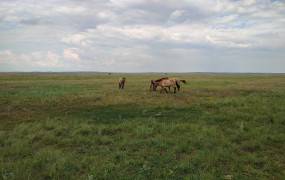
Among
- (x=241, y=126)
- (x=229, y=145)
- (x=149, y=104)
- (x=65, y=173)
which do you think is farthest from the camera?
(x=149, y=104)

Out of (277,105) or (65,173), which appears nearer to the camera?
(65,173)

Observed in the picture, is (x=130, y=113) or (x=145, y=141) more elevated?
(x=130, y=113)

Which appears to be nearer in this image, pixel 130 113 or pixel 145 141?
pixel 145 141

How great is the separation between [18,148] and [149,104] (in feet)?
30.8

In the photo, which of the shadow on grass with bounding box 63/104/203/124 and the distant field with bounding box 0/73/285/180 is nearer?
the distant field with bounding box 0/73/285/180

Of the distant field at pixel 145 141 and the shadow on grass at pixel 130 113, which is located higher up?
the shadow on grass at pixel 130 113

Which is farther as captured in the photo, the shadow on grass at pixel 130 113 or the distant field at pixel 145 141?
the shadow on grass at pixel 130 113

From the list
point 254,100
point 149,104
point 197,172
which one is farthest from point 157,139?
point 254,100

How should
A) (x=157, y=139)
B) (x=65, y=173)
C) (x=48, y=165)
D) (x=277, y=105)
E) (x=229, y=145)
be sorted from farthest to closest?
(x=277, y=105)
(x=157, y=139)
(x=229, y=145)
(x=48, y=165)
(x=65, y=173)

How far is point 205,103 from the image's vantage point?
1738cm

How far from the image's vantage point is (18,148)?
9.79 meters

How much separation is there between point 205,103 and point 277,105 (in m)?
4.01

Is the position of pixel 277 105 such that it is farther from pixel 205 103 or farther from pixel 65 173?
pixel 65 173

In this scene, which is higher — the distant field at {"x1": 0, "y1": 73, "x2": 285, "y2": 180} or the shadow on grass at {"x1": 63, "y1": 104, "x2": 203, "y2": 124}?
the shadow on grass at {"x1": 63, "y1": 104, "x2": 203, "y2": 124}
